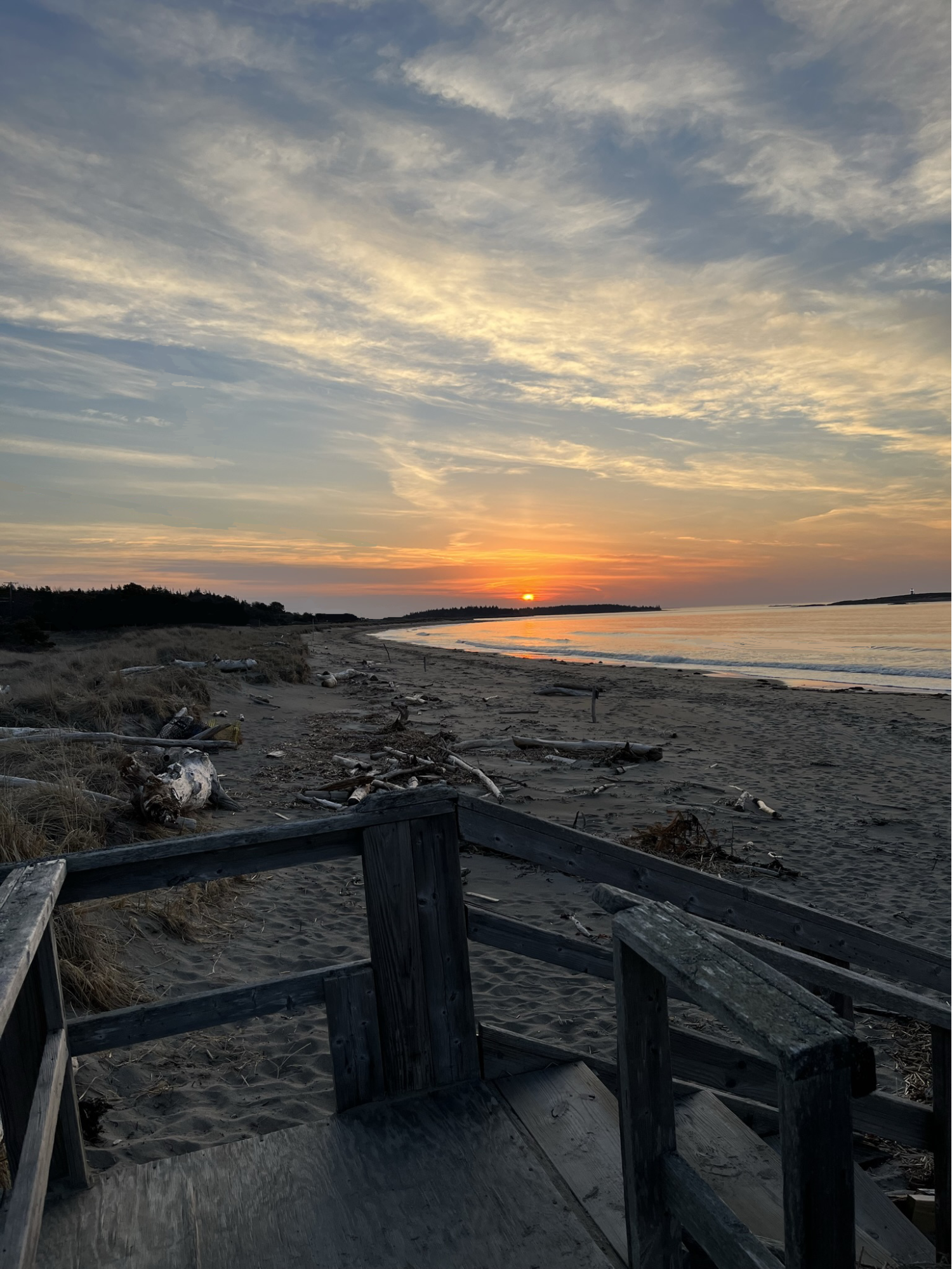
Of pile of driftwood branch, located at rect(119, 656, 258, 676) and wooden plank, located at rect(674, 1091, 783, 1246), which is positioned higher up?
pile of driftwood branch, located at rect(119, 656, 258, 676)

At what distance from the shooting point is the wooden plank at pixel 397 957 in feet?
9.91

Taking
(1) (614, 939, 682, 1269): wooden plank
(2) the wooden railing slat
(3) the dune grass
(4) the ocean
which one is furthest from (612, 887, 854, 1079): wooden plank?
(4) the ocean

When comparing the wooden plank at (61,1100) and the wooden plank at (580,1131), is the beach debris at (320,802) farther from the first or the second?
the wooden plank at (61,1100)

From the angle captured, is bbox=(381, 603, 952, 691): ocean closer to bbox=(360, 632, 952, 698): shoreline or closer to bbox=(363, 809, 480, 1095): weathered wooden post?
bbox=(360, 632, 952, 698): shoreline

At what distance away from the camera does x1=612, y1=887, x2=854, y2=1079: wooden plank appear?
132 centimetres

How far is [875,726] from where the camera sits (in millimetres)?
19719

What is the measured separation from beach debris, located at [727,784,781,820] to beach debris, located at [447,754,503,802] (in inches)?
135

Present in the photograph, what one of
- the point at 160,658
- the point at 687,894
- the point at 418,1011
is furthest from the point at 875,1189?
the point at 160,658

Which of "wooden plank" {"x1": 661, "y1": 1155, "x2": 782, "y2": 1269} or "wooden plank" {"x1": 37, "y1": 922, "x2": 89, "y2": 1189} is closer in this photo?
"wooden plank" {"x1": 661, "y1": 1155, "x2": 782, "y2": 1269}

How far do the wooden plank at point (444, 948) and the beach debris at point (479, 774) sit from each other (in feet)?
25.1

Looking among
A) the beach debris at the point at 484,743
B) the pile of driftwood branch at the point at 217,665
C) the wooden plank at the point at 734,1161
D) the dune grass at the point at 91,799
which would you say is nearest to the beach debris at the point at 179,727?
the dune grass at the point at 91,799

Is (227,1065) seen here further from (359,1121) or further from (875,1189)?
(875,1189)

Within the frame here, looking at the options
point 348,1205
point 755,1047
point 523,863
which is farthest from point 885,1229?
point 523,863

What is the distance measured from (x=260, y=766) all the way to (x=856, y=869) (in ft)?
28.3
